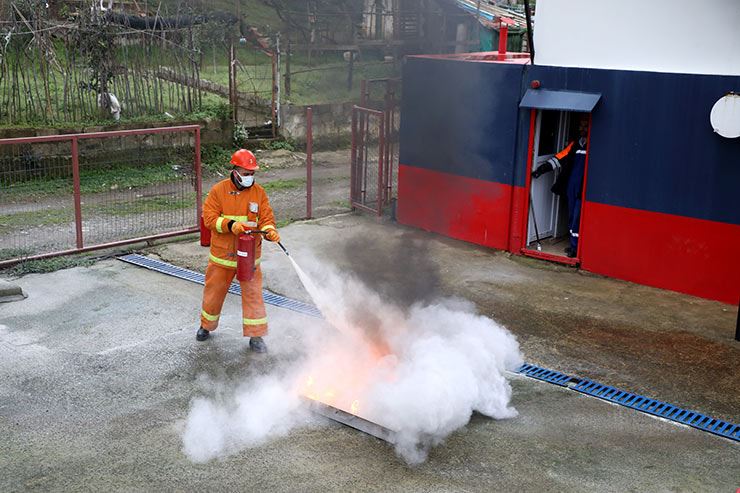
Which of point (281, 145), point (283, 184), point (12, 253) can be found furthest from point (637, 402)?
point (281, 145)

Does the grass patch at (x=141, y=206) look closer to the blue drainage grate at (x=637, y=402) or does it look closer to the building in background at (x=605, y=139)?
the building in background at (x=605, y=139)

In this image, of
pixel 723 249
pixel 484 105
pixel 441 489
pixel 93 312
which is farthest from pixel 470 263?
pixel 441 489

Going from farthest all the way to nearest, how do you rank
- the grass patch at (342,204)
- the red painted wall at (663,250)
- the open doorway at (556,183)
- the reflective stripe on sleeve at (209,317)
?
the grass patch at (342,204)
the open doorway at (556,183)
the red painted wall at (663,250)
the reflective stripe on sleeve at (209,317)

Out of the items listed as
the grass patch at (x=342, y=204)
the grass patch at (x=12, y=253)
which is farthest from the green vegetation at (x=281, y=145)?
the grass patch at (x=12, y=253)

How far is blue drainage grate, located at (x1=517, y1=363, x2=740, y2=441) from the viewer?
6043 mm

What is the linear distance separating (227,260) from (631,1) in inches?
222

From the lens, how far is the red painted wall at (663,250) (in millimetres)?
Result: 8812

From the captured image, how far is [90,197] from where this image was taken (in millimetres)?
11664

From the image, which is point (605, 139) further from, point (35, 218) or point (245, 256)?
point (35, 218)

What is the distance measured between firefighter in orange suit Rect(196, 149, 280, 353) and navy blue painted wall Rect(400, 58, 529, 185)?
4.34m

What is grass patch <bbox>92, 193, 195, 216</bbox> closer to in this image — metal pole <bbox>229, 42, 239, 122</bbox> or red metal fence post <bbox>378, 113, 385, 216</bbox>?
red metal fence post <bbox>378, 113, 385, 216</bbox>

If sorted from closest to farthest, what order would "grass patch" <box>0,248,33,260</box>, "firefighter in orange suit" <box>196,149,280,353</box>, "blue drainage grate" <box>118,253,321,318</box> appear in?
1. "firefighter in orange suit" <box>196,149,280,353</box>
2. "blue drainage grate" <box>118,253,321,318</box>
3. "grass patch" <box>0,248,33,260</box>

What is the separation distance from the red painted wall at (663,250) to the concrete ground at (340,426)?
0.76ft

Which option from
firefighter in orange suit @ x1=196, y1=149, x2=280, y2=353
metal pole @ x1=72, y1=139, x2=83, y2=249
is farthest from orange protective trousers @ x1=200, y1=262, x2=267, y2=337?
metal pole @ x1=72, y1=139, x2=83, y2=249
